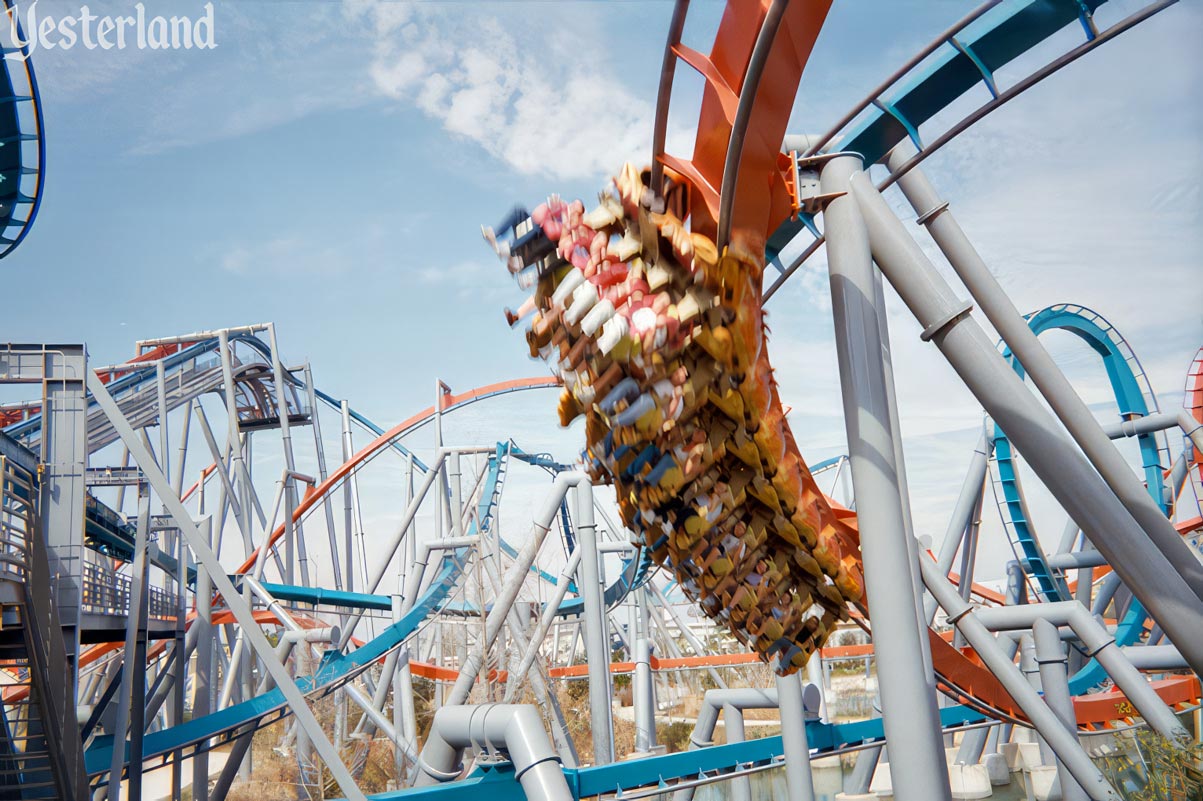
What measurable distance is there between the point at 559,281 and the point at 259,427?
13.5 meters

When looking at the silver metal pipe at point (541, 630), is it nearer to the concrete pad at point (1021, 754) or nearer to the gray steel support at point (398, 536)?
the gray steel support at point (398, 536)

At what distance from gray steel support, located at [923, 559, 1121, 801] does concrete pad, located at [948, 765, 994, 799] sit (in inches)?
212

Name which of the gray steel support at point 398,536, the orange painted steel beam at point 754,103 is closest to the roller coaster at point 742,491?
the orange painted steel beam at point 754,103

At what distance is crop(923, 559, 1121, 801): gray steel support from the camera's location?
5.05 metres

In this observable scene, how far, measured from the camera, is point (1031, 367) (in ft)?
12.2

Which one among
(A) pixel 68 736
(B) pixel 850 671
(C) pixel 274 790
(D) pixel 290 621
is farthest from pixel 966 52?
Result: (B) pixel 850 671

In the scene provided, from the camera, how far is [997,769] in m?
10.9

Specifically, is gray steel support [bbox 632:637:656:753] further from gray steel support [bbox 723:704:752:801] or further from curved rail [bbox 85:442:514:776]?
curved rail [bbox 85:442:514:776]

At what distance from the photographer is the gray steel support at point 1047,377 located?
307cm

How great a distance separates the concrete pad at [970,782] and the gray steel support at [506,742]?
322 inches

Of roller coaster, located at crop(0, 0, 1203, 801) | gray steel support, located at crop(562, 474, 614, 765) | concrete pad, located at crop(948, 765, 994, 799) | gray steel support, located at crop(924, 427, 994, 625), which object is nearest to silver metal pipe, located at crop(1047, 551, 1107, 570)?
roller coaster, located at crop(0, 0, 1203, 801)

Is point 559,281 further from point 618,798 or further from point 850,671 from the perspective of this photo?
point 850,671

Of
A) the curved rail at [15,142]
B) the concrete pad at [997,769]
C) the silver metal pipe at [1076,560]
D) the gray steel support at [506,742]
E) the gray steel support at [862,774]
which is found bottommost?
the concrete pad at [997,769]

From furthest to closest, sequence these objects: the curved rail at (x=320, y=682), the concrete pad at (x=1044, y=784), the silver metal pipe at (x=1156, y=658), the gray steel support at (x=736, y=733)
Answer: the concrete pad at (x=1044, y=784) < the gray steel support at (x=736, y=733) < the curved rail at (x=320, y=682) < the silver metal pipe at (x=1156, y=658)
